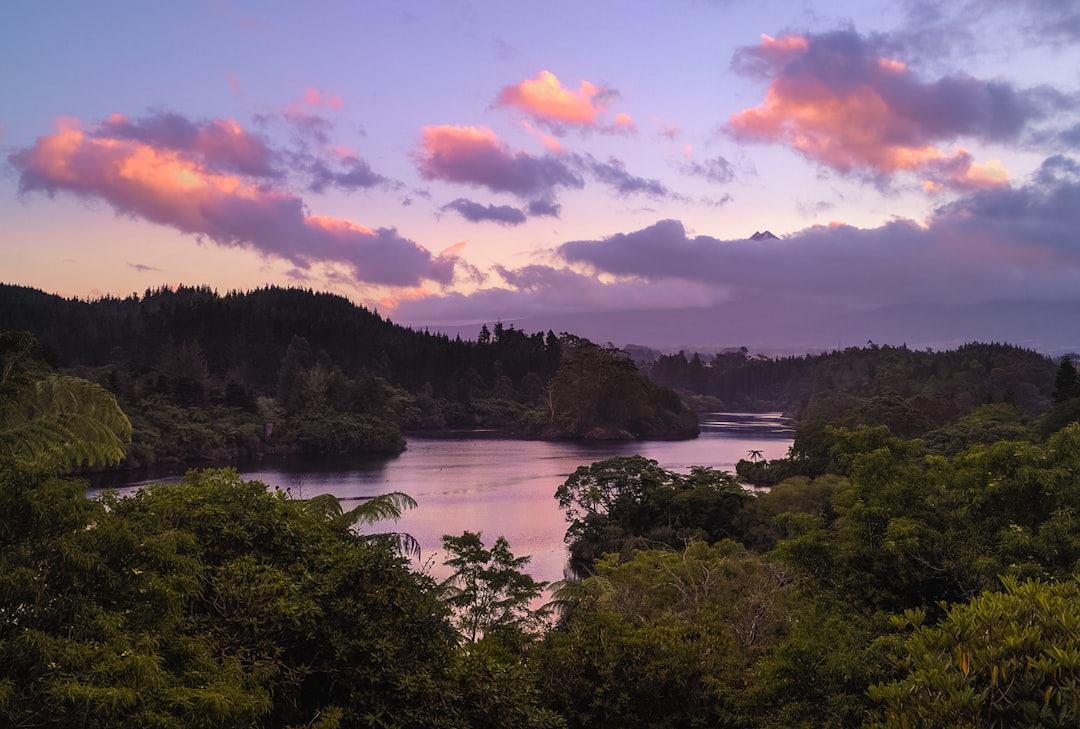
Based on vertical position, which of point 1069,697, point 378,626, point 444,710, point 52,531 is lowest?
point 444,710

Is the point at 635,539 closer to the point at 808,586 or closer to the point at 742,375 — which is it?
the point at 808,586

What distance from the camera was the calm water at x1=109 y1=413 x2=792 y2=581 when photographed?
115ft

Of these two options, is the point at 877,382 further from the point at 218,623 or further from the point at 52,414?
the point at 218,623

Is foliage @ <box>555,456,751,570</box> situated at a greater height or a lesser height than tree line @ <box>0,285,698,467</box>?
lesser

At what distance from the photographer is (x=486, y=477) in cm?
5350

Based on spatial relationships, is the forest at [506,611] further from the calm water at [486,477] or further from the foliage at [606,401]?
the foliage at [606,401]

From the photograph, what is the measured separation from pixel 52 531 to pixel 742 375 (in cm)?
16628

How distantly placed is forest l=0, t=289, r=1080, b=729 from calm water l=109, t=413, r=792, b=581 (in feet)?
14.4

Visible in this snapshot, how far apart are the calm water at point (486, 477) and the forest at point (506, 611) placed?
4386 millimetres

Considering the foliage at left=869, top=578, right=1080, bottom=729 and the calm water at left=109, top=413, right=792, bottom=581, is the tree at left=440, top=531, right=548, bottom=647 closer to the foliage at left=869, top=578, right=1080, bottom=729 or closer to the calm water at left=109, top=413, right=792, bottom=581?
the calm water at left=109, top=413, right=792, bottom=581

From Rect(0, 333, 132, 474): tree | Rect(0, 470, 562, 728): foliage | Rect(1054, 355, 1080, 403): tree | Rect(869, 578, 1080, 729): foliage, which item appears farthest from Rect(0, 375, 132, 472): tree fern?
Rect(1054, 355, 1080, 403): tree

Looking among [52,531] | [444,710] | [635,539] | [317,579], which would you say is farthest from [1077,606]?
[635,539]

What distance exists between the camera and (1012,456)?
43.9 ft

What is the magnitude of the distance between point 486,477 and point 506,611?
3750cm
